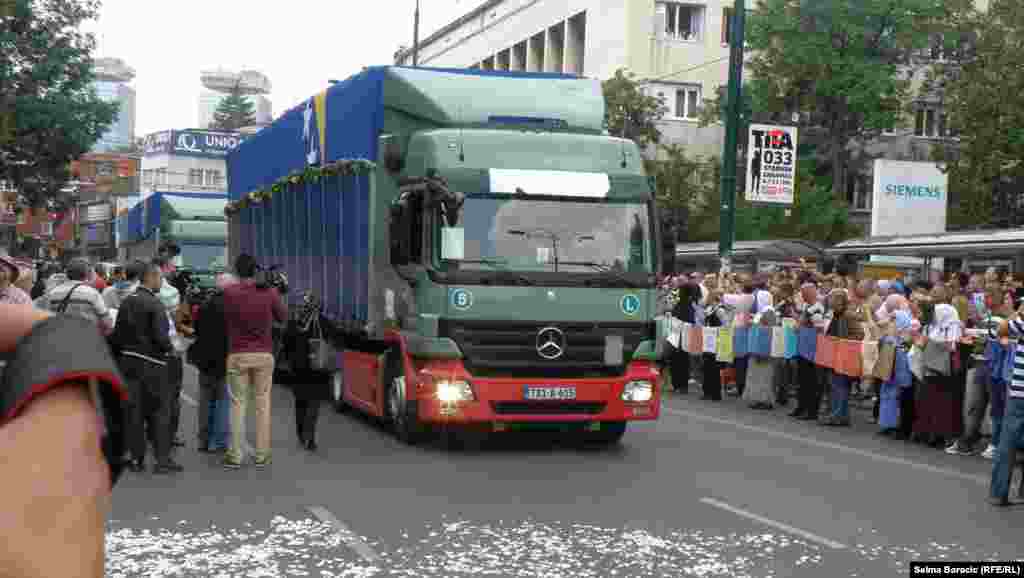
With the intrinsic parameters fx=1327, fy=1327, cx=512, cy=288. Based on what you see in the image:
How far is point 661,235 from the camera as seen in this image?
12.5 meters

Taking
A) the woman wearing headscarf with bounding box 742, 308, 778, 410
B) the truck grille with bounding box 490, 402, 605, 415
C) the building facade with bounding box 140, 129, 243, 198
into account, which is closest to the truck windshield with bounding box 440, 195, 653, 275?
the truck grille with bounding box 490, 402, 605, 415

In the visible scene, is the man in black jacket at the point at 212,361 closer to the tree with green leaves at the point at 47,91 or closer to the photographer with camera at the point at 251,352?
the photographer with camera at the point at 251,352

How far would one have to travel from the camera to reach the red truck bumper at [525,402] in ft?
38.6

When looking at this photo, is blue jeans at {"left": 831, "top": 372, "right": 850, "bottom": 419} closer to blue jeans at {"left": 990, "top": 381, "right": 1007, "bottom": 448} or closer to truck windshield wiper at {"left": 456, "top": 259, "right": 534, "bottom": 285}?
blue jeans at {"left": 990, "top": 381, "right": 1007, "bottom": 448}

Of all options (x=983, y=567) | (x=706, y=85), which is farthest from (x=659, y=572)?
(x=706, y=85)

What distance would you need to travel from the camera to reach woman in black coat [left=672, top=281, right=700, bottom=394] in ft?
68.8

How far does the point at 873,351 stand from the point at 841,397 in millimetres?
901

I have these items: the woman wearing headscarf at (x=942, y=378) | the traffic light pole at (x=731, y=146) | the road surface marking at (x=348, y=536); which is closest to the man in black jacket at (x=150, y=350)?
the road surface marking at (x=348, y=536)

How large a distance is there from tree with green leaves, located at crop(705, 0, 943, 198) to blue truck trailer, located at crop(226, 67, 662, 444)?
37.1m

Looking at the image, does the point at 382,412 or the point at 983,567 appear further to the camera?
the point at 382,412

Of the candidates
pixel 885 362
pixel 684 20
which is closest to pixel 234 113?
pixel 684 20

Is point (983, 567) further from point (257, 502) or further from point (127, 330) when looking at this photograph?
point (127, 330)

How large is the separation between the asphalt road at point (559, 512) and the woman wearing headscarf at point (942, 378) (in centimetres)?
96

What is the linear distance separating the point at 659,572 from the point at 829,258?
30053 millimetres
